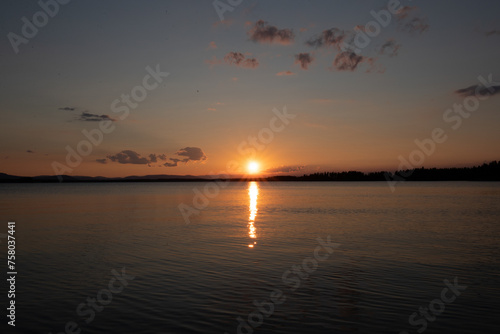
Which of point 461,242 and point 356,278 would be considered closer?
point 356,278

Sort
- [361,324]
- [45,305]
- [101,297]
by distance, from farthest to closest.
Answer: [101,297] < [45,305] < [361,324]

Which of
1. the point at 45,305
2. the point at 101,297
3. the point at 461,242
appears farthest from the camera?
the point at 461,242

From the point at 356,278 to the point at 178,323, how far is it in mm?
9137

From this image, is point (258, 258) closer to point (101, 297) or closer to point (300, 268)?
point (300, 268)

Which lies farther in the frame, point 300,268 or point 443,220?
point 443,220

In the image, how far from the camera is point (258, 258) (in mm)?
23188

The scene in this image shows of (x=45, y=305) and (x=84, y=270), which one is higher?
(x=84, y=270)

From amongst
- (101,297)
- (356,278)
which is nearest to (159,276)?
(101,297)

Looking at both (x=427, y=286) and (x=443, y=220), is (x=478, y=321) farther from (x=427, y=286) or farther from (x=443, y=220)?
(x=443, y=220)

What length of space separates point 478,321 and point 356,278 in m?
5.92

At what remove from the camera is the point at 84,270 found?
20.1m

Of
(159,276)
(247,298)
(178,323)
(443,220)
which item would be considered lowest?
(178,323)

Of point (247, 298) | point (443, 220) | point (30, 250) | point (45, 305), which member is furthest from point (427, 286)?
point (443, 220)

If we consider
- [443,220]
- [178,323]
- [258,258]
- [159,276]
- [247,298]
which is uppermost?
[443,220]
